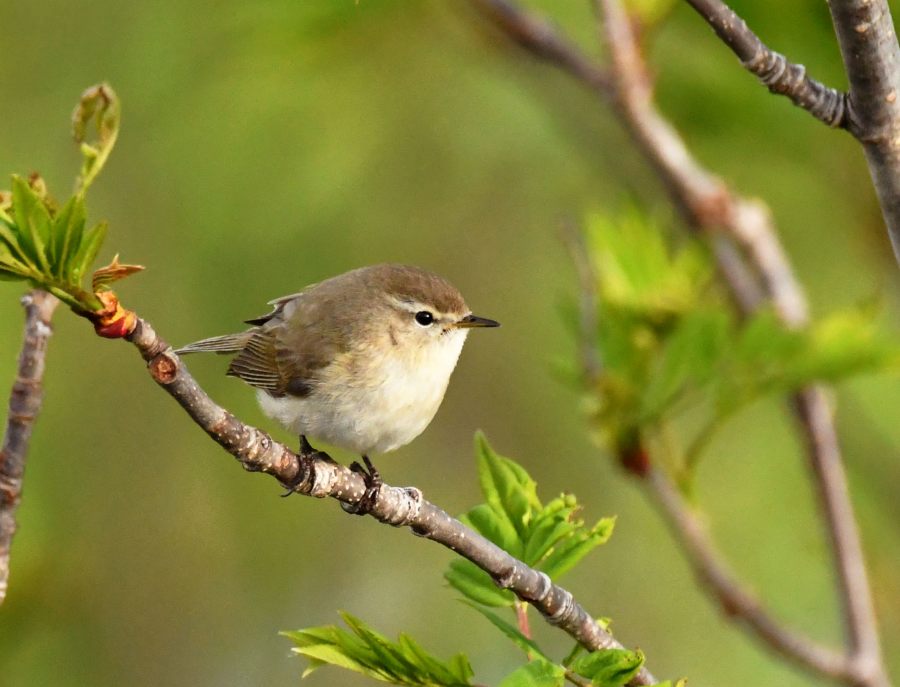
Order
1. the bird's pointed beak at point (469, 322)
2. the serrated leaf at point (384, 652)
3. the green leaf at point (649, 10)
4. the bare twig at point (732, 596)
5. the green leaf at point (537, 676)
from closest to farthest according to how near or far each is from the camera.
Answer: the green leaf at point (537, 676)
the serrated leaf at point (384, 652)
the bare twig at point (732, 596)
the green leaf at point (649, 10)
the bird's pointed beak at point (469, 322)

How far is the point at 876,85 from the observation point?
146 centimetres

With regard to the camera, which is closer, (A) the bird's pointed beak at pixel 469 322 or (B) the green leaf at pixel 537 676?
(B) the green leaf at pixel 537 676

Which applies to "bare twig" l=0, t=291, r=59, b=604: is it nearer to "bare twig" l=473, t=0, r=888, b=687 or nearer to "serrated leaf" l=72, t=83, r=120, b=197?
"serrated leaf" l=72, t=83, r=120, b=197

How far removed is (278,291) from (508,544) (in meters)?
2.12

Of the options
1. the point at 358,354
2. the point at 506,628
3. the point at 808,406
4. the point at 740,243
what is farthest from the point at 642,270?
the point at 506,628

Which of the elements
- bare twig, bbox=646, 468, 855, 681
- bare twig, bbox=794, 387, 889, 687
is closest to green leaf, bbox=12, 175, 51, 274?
bare twig, bbox=646, 468, 855, 681

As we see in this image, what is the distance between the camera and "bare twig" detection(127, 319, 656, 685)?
1.23m

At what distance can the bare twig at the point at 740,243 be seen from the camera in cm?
266

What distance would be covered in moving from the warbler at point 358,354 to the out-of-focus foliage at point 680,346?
38cm

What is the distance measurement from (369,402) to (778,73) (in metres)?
1.45

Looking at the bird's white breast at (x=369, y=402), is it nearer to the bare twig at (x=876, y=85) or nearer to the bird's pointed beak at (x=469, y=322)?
the bird's pointed beak at (x=469, y=322)

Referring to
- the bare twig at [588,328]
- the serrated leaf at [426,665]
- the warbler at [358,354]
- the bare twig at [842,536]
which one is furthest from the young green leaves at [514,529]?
the bare twig at [842,536]

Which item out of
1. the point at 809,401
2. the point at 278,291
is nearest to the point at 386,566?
the point at 278,291

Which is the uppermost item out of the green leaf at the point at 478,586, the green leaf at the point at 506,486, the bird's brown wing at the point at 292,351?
the bird's brown wing at the point at 292,351
